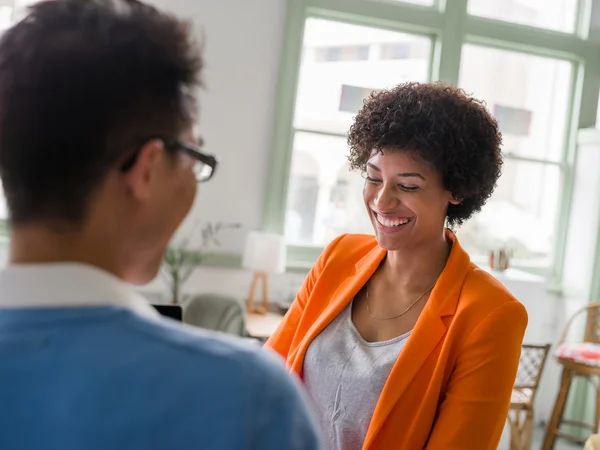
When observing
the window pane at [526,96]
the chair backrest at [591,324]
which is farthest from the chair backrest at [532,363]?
the window pane at [526,96]

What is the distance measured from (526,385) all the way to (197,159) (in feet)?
11.7

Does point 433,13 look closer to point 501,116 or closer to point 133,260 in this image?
point 501,116

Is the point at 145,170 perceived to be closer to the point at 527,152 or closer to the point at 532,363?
the point at 532,363

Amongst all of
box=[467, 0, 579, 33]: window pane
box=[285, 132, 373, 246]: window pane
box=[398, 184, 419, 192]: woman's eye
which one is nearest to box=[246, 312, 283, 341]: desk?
box=[285, 132, 373, 246]: window pane

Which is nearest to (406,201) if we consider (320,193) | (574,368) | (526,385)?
(526,385)

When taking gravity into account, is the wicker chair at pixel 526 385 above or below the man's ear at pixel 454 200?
below

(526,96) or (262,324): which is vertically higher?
(526,96)

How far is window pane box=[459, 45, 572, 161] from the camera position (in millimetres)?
5223

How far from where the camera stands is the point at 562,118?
538 cm

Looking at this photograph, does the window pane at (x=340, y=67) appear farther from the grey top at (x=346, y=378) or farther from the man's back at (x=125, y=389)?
the man's back at (x=125, y=389)

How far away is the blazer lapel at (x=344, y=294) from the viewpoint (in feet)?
5.32

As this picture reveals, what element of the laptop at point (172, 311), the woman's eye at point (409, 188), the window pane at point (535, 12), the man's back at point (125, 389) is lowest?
the laptop at point (172, 311)

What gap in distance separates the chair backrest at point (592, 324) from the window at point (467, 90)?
619 millimetres

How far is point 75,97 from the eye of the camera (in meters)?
0.56
